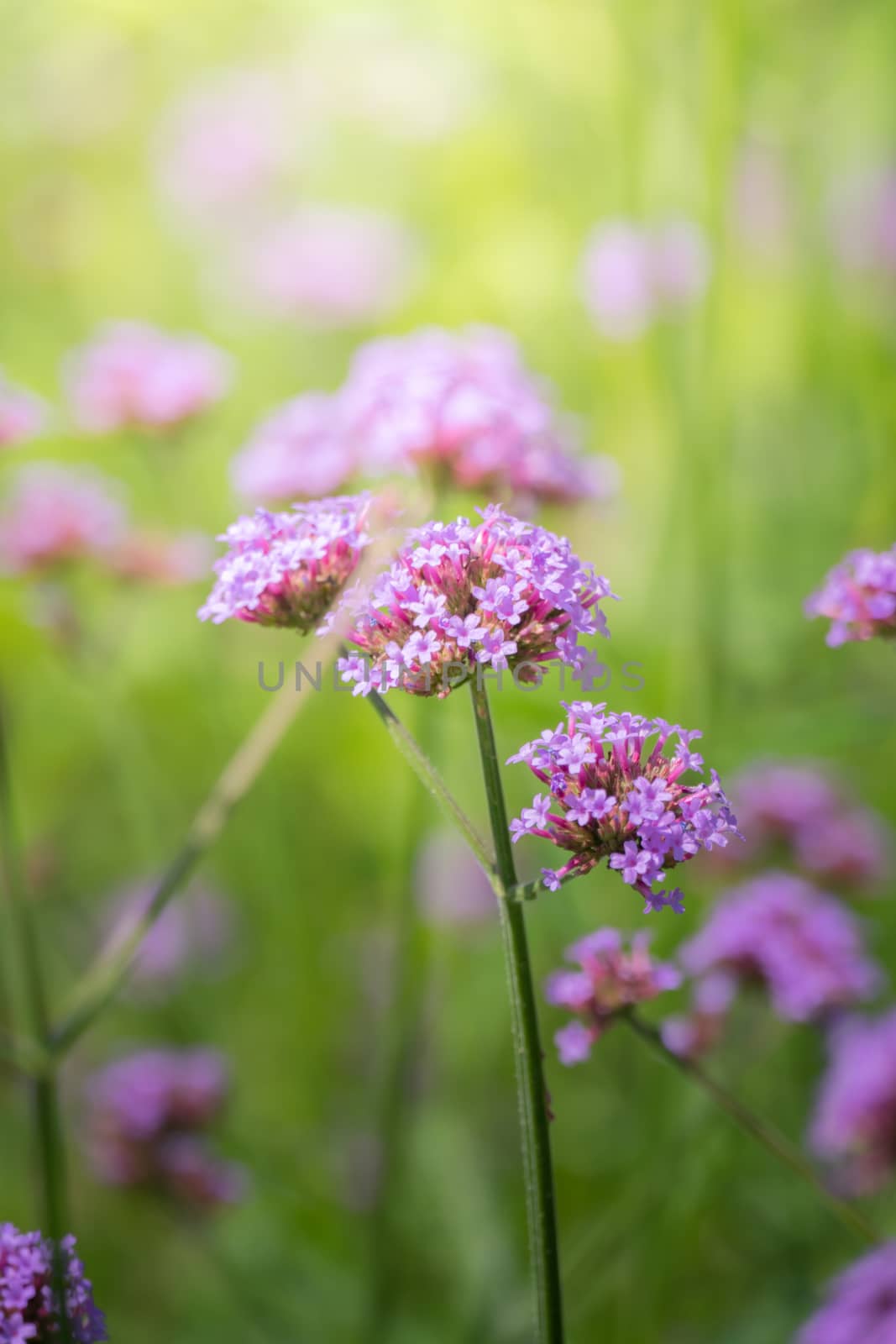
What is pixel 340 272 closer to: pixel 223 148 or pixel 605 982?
pixel 223 148

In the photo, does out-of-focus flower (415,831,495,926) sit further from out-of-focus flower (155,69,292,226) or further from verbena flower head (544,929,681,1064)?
out-of-focus flower (155,69,292,226)

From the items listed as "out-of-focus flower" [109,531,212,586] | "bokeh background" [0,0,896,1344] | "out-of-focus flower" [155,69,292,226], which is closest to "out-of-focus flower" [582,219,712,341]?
"bokeh background" [0,0,896,1344]

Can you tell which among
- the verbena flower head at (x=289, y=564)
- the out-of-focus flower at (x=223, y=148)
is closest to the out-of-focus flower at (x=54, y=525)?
the verbena flower head at (x=289, y=564)

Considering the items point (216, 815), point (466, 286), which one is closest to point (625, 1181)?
point (216, 815)

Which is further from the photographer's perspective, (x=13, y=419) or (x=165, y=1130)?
(x=165, y=1130)

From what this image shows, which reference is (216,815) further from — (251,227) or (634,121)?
(251,227)

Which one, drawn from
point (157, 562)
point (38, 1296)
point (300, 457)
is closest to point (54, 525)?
point (157, 562)
